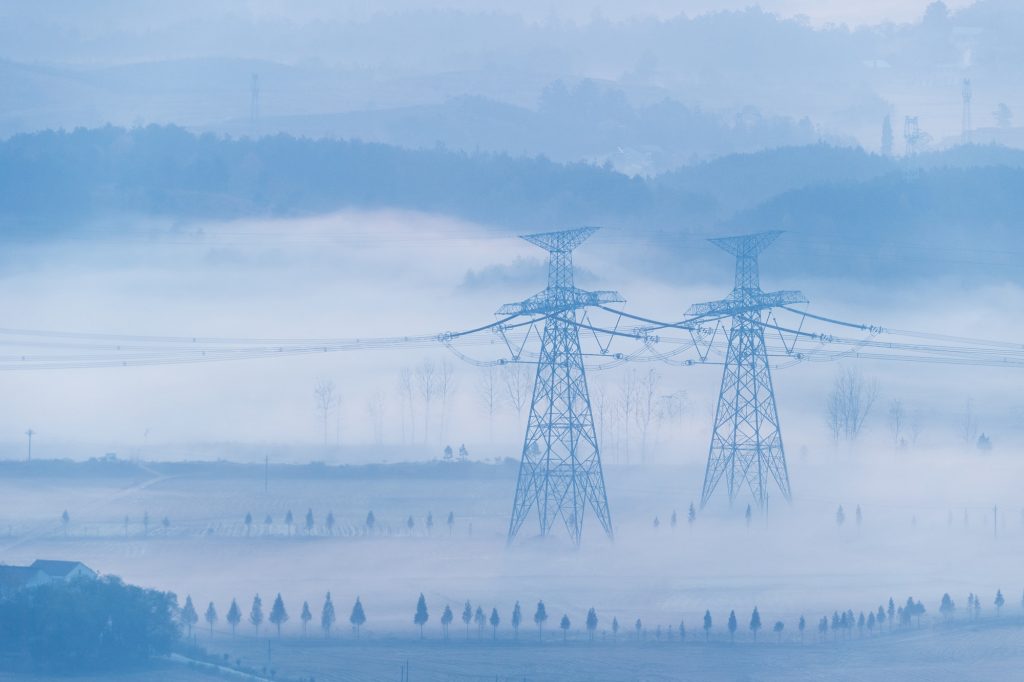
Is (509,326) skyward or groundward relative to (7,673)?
skyward

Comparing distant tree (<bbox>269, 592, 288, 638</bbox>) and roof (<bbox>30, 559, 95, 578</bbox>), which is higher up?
roof (<bbox>30, 559, 95, 578</bbox>)

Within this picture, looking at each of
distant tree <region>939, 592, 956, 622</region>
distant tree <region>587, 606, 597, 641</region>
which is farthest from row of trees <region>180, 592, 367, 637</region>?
distant tree <region>939, 592, 956, 622</region>

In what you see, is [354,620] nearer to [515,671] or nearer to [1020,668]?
[515,671]

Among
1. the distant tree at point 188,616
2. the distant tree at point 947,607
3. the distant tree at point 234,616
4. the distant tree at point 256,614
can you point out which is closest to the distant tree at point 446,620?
the distant tree at point 256,614

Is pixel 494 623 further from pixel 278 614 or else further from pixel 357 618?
pixel 278 614

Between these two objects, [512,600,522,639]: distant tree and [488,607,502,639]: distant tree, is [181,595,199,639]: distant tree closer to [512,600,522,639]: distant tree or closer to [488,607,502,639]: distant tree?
[488,607,502,639]: distant tree

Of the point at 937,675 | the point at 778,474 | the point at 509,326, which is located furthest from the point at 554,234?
the point at 937,675

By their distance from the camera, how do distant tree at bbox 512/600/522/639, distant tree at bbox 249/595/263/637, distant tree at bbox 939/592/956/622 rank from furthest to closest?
distant tree at bbox 939/592/956/622 < distant tree at bbox 512/600/522/639 < distant tree at bbox 249/595/263/637
